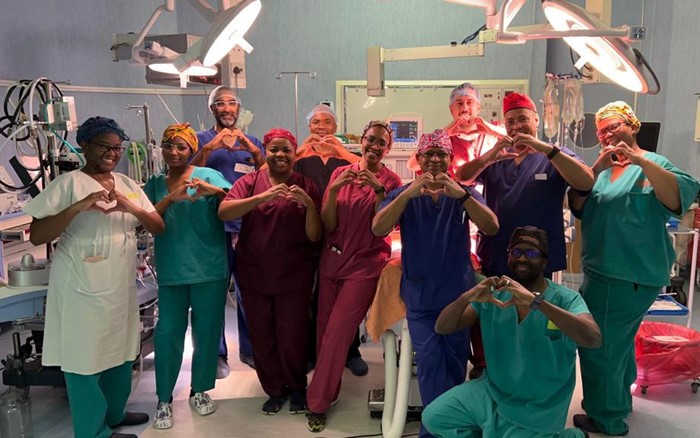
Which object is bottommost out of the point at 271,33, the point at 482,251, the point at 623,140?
the point at 482,251

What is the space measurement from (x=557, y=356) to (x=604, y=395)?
750mm

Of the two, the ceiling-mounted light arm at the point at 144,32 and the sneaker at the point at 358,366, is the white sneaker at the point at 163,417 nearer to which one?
the sneaker at the point at 358,366

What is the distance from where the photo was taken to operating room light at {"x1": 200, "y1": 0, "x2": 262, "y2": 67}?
7.06 feet

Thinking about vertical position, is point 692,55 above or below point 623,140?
above

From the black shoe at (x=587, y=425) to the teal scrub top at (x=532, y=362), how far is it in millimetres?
666

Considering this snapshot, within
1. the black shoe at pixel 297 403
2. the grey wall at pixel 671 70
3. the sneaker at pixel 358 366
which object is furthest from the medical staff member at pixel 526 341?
the grey wall at pixel 671 70

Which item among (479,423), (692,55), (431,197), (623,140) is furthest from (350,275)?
(692,55)

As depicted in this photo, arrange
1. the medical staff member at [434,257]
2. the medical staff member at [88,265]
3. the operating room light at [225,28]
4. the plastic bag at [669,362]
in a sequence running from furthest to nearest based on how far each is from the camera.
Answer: the plastic bag at [669,362] → the medical staff member at [434,257] → the medical staff member at [88,265] → the operating room light at [225,28]

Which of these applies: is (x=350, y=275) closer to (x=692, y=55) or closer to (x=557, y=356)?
(x=557, y=356)

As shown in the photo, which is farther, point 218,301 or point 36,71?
point 36,71

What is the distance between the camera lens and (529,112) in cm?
270

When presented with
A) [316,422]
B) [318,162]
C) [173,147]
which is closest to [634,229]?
[318,162]

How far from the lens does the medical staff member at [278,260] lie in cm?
279

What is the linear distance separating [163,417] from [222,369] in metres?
0.63
